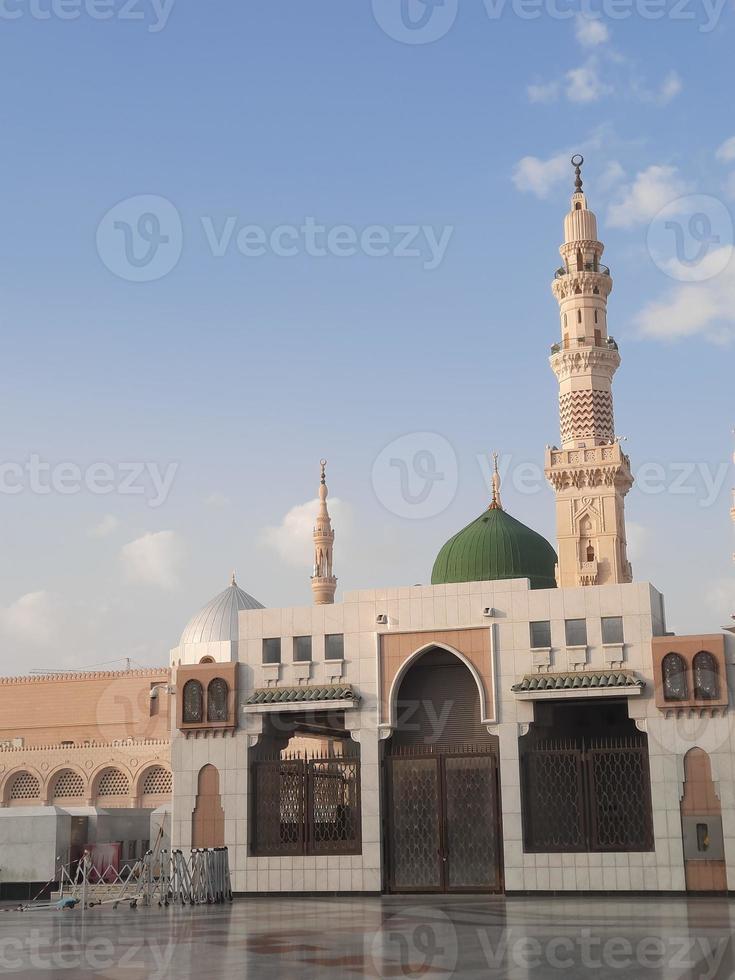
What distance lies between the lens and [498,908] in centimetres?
2009

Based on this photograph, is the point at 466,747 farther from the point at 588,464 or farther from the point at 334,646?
the point at 588,464

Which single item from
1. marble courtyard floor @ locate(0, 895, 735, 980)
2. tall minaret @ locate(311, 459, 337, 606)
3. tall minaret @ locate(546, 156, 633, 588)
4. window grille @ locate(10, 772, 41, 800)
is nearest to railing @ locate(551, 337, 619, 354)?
tall minaret @ locate(546, 156, 633, 588)

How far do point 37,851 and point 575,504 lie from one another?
22630 millimetres

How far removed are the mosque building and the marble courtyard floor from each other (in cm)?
257

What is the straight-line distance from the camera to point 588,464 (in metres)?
41.8

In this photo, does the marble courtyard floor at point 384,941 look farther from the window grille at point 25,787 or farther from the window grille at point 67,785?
the window grille at point 25,787

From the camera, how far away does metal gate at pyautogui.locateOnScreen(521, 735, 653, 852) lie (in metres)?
23.8

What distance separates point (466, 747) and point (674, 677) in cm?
523

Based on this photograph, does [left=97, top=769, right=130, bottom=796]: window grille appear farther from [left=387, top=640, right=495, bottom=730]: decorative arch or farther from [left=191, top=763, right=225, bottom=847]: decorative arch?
[left=387, top=640, right=495, bottom=730]: decorative arch

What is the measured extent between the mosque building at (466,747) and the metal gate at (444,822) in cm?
3

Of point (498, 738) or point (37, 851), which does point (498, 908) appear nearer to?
point (498, 738)

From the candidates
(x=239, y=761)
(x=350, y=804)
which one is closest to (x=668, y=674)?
(x=350, y=804)

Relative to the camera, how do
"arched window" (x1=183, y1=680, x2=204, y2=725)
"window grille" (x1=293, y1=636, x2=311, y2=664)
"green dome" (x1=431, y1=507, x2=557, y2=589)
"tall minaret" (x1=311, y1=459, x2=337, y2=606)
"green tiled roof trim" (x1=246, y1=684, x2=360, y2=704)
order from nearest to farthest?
"green tiled roof trim" (x1=246, y1=684, x2=360, y2=704), "window grille" (x1=293, y1=636, x2=311, y2=664), "arched window" (x1=183, y1=680, x2=204, y2=725), "green dome" (x1=431, y1=507, x2=557, y2=589), "tall minaret" (x1=311, y1=459, x2=337, y2=606)

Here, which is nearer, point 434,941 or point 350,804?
point 434,941
